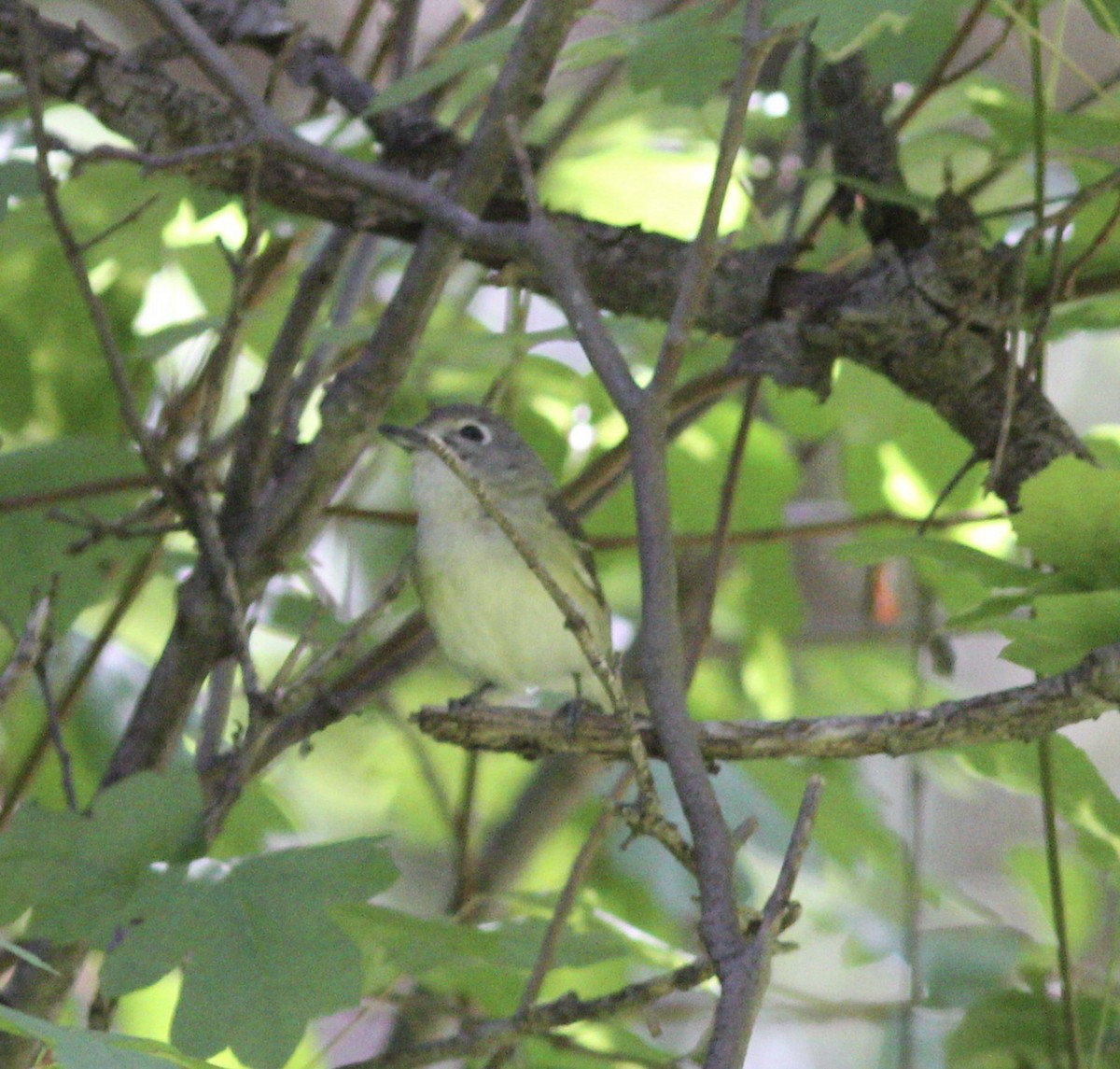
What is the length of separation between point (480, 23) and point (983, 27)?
2.75m

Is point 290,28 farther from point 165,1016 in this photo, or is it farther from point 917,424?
point 165,1016

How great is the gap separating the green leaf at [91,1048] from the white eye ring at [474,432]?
1.74 m

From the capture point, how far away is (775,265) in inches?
85.5

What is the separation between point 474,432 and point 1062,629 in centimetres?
151

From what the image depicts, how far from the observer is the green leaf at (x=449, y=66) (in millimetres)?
1805

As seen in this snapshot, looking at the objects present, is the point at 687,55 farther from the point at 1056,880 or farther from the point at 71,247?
the point at 1056,880

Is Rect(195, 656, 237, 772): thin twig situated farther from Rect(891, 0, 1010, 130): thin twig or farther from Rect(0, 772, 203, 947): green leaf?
Rect(891, 0, 1010, 130): thin twig

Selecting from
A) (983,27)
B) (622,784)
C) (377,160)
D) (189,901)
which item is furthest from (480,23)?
(983,27)

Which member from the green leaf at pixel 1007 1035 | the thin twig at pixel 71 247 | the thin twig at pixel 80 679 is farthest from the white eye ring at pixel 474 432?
the green leaf at pixel 1007 1035

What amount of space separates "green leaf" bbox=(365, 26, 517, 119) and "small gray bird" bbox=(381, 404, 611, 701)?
741mm

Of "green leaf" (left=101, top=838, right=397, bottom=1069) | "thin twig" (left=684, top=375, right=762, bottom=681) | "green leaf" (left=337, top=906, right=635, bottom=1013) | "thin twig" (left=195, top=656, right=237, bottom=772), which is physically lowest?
"green leaf" (left=101, top=838, right=397, bottom=1069)

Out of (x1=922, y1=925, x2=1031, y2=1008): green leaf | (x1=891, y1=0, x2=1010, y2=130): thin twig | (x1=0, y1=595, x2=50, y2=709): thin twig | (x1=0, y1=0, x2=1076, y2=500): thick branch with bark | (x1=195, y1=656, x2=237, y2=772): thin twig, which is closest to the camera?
(x1=0, y1=595, x2=50, y2=709): thin twig

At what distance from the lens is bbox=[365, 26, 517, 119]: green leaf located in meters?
1.80

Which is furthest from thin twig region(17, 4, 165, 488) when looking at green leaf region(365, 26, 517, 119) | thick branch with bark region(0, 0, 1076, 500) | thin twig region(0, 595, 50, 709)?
green leaf region(365, 26, 517, 119)
